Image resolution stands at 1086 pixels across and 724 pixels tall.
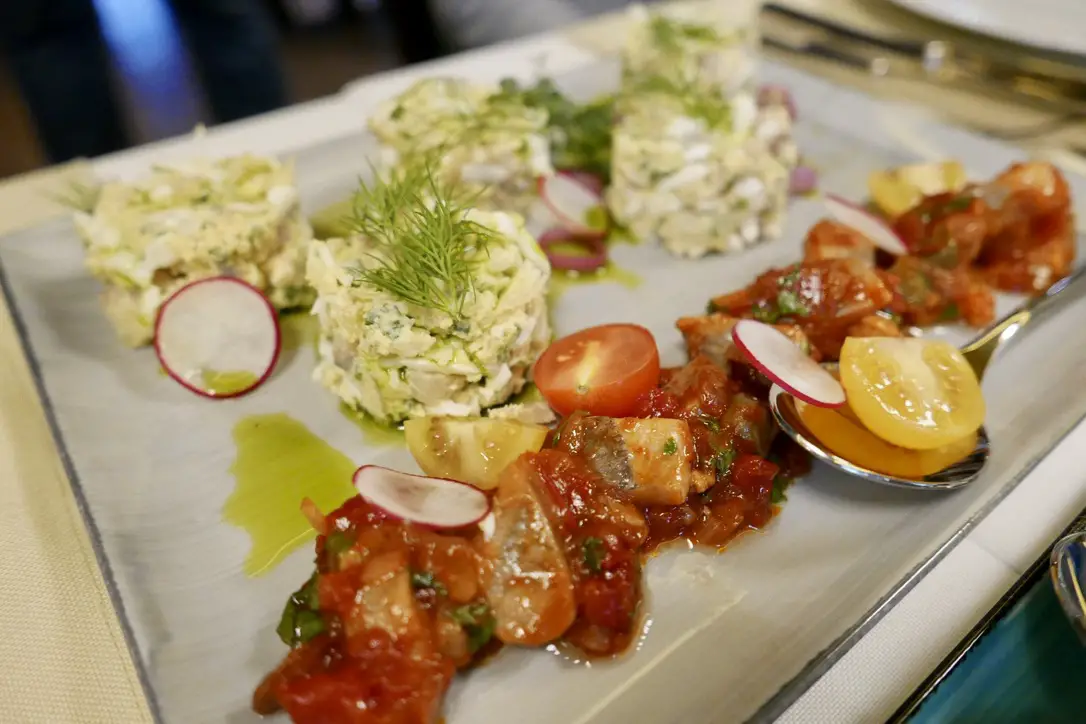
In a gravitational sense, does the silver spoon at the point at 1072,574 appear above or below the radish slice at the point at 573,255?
below

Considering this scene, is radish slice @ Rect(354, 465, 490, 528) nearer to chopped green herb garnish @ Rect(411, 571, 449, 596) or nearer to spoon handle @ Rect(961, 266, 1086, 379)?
chopped green herb garnish @ Rect(411, 571, 449, 596)

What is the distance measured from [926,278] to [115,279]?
324cm

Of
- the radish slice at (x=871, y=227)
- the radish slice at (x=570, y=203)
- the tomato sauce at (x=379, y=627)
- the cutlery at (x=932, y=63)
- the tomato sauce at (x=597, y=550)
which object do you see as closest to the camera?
the tomato sauce at (x=379, y=627)

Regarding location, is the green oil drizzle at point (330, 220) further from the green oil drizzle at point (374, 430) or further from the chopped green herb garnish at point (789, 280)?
the chopped green herb garnish at point (789, 280)

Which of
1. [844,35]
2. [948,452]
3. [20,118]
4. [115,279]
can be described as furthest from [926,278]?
[20,118]

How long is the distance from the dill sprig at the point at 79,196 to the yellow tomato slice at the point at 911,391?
3033mm

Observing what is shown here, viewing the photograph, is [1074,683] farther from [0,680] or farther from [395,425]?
[0,680]

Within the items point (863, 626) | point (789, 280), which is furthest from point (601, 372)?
point (863, 626)

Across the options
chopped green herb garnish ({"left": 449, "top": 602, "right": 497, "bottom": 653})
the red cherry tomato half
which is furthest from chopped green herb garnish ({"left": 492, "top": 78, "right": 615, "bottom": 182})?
chopped green herb garnish ({"left": 449, "top": 602, "right": 497, "bottom": 653})

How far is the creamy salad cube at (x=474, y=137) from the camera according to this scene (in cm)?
355

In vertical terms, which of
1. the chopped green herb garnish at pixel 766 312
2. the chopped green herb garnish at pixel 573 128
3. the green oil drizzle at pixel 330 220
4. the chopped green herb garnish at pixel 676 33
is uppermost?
the chopped green herb garnish at pixel 676 33

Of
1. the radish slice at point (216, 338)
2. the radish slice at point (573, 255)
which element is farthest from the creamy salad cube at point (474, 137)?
the radish slice at point (216, 338)

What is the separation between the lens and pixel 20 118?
7.62m

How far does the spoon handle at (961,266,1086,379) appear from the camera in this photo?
9.00 feet
